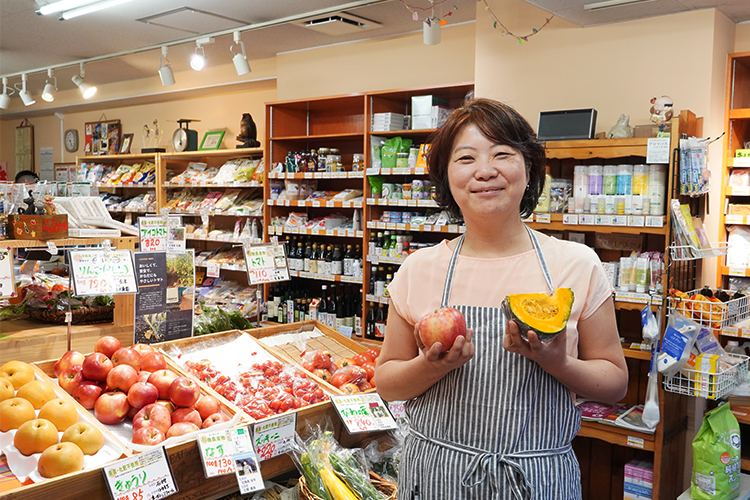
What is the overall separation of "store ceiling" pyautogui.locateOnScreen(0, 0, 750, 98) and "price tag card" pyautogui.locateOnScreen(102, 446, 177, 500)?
2944 mm

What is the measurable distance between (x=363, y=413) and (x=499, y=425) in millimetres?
1314

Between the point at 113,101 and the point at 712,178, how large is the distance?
8.02 meters

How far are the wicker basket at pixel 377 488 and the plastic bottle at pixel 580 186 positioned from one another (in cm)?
196

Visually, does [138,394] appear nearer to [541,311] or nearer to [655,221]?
[541,311]

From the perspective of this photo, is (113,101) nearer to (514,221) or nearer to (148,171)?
(148,171)

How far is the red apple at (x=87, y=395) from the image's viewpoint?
2396mm

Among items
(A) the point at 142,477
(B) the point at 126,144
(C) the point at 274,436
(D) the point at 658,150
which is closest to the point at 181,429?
(A) the point at 142,477

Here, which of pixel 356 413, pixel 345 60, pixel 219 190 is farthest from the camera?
pixel 219 190

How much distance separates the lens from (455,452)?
4.55 ft

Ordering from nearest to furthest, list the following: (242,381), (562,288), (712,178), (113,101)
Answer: (562,288) → (242,381) → (712,178) → (113,101)

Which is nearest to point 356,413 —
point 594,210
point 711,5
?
point 594,210

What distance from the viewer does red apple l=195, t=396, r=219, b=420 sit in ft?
7.86

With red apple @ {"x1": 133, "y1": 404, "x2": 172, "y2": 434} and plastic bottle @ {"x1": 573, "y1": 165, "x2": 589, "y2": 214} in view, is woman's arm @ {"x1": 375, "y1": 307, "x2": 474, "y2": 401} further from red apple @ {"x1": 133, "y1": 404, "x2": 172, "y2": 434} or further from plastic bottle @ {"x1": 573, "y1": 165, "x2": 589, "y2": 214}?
plastic bottle @ {"x1": 573, "y1": 165, "x2": 589, "y2": 214}

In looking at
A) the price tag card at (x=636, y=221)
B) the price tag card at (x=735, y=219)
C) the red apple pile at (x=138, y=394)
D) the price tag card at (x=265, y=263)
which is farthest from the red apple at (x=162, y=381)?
the price tag card at (x=735, y=219)
